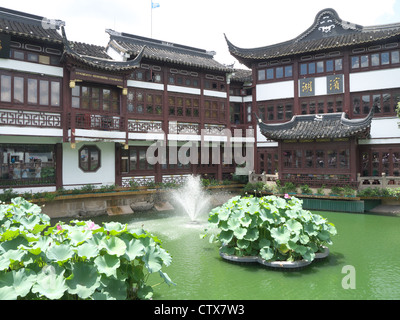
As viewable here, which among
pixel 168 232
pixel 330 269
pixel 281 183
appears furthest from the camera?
pixel 281 183

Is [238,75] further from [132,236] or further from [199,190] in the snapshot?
[132,236]

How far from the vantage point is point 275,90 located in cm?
2128

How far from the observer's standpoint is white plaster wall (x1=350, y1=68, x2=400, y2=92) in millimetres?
17922

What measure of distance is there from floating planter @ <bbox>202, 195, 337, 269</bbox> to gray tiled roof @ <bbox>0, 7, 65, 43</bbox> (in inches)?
458

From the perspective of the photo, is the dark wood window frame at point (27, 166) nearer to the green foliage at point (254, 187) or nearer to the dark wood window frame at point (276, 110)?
the green foliage at point (254, 187)

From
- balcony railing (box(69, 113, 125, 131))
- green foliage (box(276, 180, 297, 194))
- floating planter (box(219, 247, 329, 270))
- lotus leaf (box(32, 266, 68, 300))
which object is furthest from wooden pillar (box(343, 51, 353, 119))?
lotus leaf (box(32, 266, 68, 300))

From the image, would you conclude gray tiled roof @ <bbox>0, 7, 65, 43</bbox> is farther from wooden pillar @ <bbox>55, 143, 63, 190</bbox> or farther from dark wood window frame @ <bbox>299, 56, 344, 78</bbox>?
dark wood window frame @ <bbox>299, 56, 344, 78</bbox>

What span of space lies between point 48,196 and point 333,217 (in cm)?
1280

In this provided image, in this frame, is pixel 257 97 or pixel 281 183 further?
pixel 257 97

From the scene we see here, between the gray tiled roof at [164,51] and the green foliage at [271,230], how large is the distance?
40.4ft

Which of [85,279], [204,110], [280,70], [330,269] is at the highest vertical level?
[280,70]

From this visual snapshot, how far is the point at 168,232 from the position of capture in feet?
39.2

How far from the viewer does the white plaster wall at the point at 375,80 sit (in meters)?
17.9
